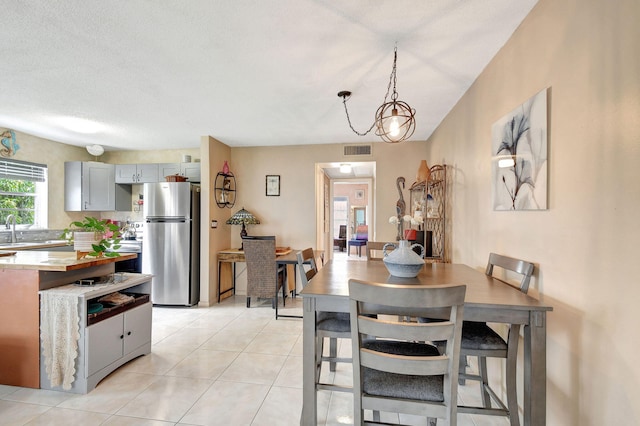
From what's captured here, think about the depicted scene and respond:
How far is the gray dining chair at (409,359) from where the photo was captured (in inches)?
43.5

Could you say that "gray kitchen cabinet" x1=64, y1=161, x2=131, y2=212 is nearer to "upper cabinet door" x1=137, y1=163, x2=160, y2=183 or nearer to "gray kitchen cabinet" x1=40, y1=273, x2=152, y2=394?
"upper cabinet door" x1=137, y1=163, x2=160, y2=183

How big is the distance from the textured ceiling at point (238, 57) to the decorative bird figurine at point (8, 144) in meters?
0.47

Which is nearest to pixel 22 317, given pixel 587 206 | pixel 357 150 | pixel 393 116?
pixel 393 116

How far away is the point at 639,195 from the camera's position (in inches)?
37.7

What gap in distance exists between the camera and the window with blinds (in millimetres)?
3770

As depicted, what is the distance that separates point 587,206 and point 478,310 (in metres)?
0.63

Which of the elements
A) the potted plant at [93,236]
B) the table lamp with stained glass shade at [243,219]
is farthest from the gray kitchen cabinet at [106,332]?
the table lamp with stained glass shade at [243,219]

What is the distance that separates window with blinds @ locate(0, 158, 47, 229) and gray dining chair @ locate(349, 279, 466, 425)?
4.96 m

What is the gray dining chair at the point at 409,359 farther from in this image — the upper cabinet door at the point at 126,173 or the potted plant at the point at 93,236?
the upper cabinet door at the point at 126,173

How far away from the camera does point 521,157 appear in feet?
5.34

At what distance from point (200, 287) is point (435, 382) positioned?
3.64 metres

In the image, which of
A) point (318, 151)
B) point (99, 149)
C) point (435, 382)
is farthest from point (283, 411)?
point (99, 149)

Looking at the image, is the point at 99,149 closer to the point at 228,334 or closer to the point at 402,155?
the point at 228,334

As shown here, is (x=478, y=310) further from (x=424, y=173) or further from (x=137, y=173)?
(x=137, y=173)
